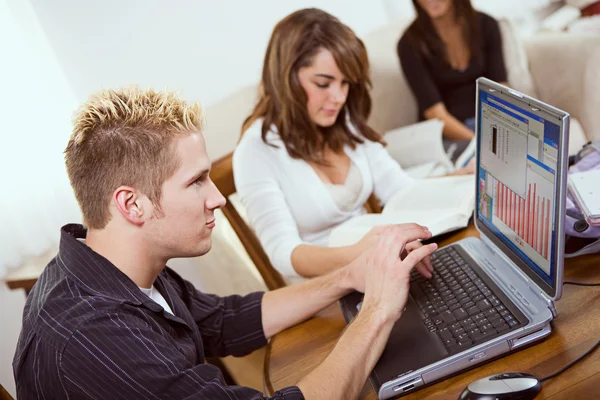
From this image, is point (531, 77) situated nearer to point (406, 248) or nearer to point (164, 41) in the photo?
point (164, 41)

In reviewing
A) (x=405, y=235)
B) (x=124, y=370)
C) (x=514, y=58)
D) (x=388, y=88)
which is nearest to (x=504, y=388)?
(x=405, y=235)

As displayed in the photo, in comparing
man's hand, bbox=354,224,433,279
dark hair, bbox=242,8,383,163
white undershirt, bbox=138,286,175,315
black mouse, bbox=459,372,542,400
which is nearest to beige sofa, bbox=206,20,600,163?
dark hair, bbox=242,8,383,163

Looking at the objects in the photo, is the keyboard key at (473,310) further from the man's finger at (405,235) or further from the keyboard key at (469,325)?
the man's finger at (405,235)

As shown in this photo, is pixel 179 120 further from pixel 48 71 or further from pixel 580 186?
pixel 48 71

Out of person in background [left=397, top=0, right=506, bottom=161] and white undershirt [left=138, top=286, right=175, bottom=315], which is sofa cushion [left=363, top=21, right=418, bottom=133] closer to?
person in background [left=397, top=0, right=506, bottom=161]

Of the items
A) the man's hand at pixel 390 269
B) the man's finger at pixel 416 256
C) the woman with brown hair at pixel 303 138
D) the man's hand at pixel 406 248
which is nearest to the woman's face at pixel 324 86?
the woman with brown hair at pixel 303 138

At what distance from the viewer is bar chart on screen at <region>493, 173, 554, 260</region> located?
948 mm

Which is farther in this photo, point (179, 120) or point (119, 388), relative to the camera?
point (179, 120)

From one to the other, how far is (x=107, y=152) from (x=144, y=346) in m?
0.31

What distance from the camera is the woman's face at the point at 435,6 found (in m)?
2.61

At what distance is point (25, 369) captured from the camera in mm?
978

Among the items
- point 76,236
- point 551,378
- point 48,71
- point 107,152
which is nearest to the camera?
point 551,378

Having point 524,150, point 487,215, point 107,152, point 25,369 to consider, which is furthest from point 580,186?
point 25,369

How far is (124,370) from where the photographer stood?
92 centimetres
